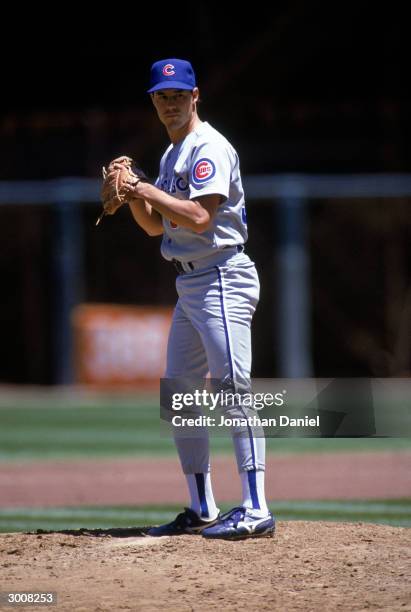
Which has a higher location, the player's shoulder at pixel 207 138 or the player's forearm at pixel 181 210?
the player's shoulder at pixel 207 138

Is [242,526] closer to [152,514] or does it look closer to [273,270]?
[152,514]

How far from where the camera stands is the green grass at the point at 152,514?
256 inches

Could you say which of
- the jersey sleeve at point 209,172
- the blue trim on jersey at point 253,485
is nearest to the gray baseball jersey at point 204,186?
the jersey sleeve at point 209,172

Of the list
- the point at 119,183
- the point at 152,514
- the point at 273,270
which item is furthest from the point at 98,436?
the point at 119,183

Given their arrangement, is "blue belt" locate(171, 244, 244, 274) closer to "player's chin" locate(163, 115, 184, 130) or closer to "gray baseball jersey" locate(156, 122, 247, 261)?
"gray baseball jersey" locate(156, 122, 247, 261)

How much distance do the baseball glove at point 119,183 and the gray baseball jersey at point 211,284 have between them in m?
0.19

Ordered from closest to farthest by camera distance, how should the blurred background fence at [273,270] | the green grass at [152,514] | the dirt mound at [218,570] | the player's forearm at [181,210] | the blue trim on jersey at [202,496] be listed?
the dirt mound at [218,570] < the player's forearm at [181,210] < the blue trim on jersey at [202,496] < the green grass at [152,514] < the blurred background fence at [273,270]

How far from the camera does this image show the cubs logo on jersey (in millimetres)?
5035

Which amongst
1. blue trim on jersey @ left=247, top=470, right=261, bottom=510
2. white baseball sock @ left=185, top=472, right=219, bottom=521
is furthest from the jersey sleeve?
white baseball sock @ left=185, top=472, right=219, bottom=521

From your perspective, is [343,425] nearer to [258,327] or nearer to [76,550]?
[76,550]

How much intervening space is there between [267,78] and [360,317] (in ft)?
14.7

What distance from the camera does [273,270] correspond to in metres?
15.3

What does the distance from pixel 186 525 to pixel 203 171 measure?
5.26 feet

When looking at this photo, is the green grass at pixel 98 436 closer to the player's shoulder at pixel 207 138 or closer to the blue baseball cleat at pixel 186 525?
the blue baseball cleat at pixel 186 525
